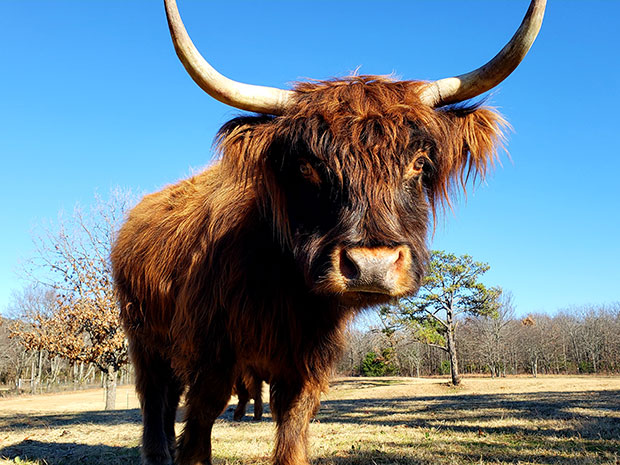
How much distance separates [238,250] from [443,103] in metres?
1.64

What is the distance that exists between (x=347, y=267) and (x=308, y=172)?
681 millimetres

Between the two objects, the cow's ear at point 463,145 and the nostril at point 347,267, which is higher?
the cow's ear at point 463,145

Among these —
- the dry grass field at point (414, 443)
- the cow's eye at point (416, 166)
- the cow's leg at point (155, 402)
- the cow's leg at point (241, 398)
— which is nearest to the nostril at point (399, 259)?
the cow's eye at point (416, 166)

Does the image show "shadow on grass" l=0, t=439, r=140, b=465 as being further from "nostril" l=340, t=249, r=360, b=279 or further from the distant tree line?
the distant tree line

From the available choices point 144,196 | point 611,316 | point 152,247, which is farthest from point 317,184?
point 611,316

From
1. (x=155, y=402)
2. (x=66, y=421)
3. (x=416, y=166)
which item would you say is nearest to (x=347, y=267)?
(x=416, y=166)

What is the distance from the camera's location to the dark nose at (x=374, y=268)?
214 cm

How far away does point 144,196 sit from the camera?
5992 mm

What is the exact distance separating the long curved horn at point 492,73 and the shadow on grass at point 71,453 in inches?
184

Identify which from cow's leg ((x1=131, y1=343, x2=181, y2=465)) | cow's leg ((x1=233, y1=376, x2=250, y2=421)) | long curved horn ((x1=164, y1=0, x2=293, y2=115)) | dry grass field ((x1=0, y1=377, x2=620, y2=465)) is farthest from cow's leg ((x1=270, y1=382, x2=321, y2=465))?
cow's leg ((x1=233, y1=376, x2=250, y2=421))

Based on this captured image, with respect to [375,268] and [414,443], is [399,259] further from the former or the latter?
[414,443]

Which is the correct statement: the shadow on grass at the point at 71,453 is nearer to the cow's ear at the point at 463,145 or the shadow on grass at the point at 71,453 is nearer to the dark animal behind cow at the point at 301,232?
the dark animal behind cow at the point at 301,232

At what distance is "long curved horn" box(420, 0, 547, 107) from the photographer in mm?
2625

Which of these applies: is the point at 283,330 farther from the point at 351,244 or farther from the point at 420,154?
the point at 420,154
